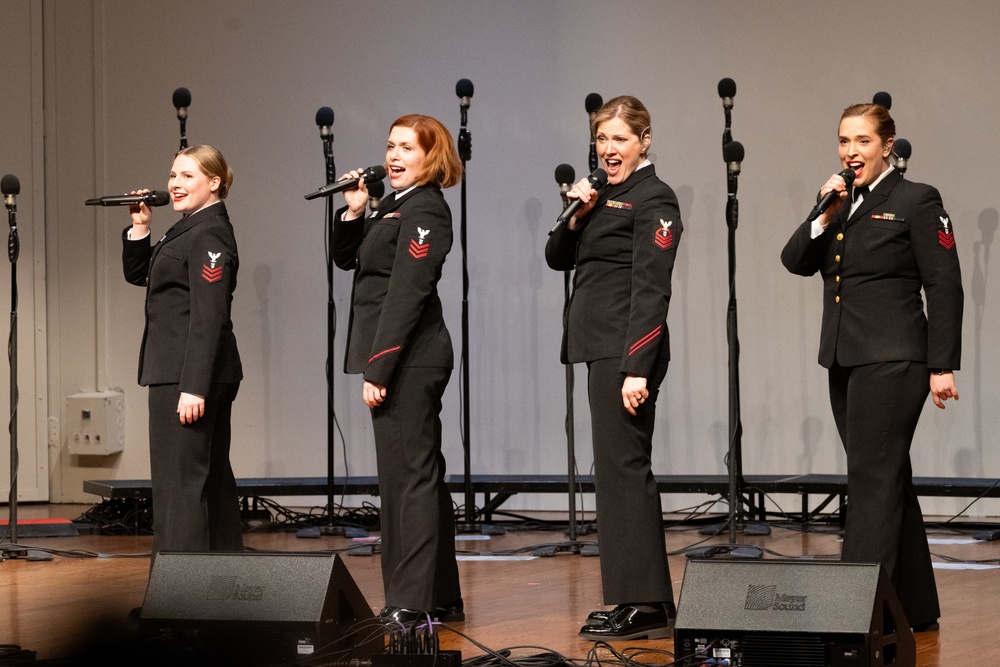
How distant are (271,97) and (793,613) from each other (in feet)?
16.1

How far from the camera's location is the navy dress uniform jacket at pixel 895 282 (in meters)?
3.13

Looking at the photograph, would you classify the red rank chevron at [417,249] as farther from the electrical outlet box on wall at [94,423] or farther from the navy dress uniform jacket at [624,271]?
the electrical outlet box on wall at [94,423]

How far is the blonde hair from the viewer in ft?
11.8

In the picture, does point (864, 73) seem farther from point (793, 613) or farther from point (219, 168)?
point (793, 613)

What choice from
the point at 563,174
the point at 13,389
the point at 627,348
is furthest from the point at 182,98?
the point at 627,348

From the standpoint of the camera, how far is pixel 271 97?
263 inches

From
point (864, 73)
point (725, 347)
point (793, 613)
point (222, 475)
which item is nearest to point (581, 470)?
point (725, 347)

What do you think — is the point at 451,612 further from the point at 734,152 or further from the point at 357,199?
the point at 734,152

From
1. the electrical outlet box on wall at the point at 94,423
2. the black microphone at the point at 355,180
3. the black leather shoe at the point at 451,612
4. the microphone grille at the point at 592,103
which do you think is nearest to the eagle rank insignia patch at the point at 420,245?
the black microphone at the point at 355,180

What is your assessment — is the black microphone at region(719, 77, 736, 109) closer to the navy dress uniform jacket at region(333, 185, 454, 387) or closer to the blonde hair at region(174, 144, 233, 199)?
the navy dress uniform jacket at region(333, 185, 454, 387)

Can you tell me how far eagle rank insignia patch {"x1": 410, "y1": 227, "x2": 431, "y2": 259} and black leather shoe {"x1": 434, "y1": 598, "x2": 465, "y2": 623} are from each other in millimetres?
943

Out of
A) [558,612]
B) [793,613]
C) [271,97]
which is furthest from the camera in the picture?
[271,97]

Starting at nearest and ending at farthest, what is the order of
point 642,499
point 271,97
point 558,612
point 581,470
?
point 642,499 → point 558,612 → point 581,470 → point 271,97

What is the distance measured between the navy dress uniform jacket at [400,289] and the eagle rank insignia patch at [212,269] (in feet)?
1.35
